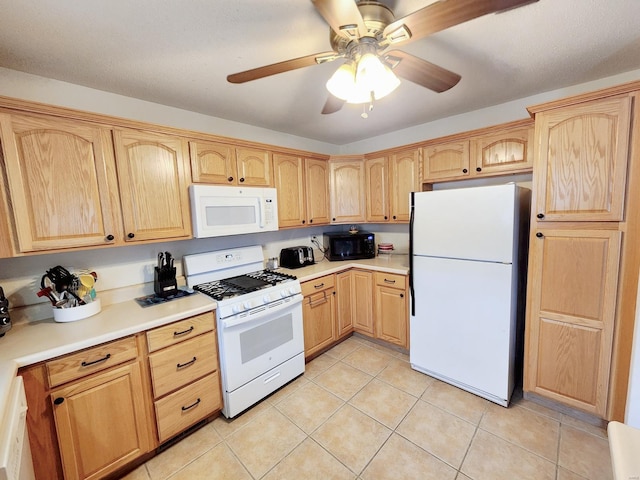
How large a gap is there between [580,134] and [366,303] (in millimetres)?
2066

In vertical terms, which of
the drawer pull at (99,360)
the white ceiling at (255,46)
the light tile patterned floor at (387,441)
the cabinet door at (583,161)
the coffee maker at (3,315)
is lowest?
the light tile patterned floor at (387,441)

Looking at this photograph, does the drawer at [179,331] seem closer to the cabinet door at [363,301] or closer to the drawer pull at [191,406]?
the drawer pull at [191,406]

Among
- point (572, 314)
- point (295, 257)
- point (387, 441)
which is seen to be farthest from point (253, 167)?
point (572, 314)

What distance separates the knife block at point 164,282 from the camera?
75.2 inches

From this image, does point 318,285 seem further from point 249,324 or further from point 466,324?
point 466,324

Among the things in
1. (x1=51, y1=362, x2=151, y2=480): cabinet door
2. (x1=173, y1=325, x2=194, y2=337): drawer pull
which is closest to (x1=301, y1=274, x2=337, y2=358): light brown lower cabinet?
(x1=173, y1=325, x2=194, y2=337): drawer pull

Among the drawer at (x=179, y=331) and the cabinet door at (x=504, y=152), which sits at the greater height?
the cabinet door at (x=504, y=152)

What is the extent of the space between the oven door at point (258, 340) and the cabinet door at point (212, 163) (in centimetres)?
107

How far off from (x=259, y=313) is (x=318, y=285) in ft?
2.36

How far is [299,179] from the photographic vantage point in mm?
2746

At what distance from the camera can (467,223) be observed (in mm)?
1944

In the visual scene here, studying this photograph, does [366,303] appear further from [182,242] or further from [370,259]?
[182,242]

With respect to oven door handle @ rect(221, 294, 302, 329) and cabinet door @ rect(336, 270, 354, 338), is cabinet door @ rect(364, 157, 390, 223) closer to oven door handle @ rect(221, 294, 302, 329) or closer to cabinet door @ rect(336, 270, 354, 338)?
cabinet door @ rect(336, 270, 354, 338)

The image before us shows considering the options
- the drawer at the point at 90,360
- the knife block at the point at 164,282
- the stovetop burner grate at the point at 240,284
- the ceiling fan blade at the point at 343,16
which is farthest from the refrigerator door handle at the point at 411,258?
the drawer at the point at 90,360
